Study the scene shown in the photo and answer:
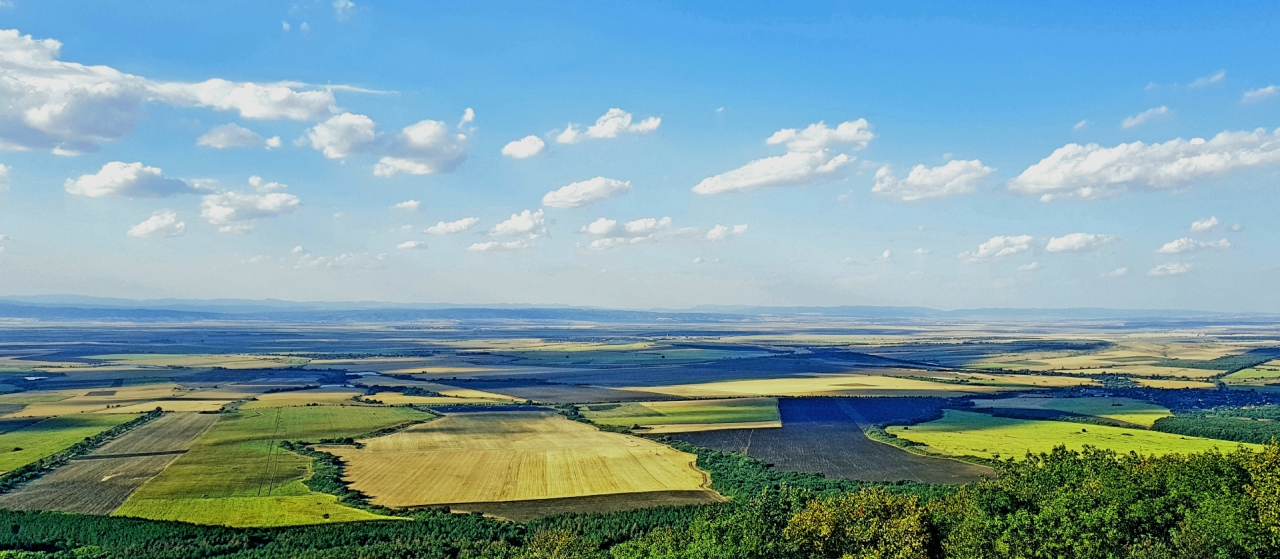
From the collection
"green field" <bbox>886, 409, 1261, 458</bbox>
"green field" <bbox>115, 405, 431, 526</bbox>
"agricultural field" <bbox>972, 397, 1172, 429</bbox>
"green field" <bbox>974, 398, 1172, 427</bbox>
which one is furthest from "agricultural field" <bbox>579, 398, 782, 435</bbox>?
"green field" <bbox>974, 398, 1172, 427</bbox>

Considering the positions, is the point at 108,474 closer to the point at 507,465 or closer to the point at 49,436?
the point at 49,436

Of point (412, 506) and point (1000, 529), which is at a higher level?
point (1000, 529)

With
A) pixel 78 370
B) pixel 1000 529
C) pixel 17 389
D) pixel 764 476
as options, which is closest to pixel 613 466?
pixel 764 476

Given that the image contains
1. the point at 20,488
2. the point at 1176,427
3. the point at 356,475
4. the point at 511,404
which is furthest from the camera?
the point at 511,404

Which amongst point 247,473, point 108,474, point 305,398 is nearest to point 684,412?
point 305,398

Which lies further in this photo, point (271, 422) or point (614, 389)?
point (614, 389)

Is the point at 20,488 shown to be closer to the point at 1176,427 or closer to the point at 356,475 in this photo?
the point at 356,475

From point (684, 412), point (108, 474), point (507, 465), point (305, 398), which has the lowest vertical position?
point (684, 412)
